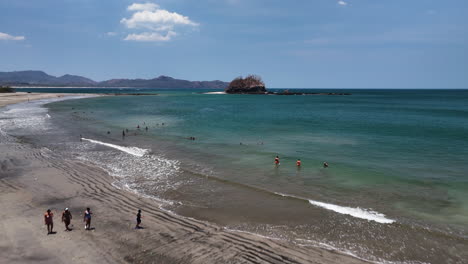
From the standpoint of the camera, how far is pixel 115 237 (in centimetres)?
1427

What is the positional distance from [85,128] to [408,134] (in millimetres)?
51474

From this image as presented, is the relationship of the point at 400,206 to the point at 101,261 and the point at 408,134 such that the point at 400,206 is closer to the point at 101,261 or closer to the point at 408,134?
the point at 101,261

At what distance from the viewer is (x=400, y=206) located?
1878cm

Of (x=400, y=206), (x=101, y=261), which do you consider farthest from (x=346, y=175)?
(x=101, y=261)

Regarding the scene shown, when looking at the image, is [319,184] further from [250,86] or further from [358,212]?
[250,86]

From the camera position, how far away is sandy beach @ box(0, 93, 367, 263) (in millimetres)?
12602

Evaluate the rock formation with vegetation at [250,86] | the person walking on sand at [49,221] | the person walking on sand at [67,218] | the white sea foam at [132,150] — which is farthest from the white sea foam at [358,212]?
the rock formation with vegetation at [250,86]

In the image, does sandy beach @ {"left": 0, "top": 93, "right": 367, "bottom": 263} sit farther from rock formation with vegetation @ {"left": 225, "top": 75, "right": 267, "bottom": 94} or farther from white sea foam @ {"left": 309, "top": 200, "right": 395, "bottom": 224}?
rock formation with vegetation @ {"left": 225, "top": 75, "right": 267, "bottom": 94}

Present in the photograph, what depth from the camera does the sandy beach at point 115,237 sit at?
12.6 meters

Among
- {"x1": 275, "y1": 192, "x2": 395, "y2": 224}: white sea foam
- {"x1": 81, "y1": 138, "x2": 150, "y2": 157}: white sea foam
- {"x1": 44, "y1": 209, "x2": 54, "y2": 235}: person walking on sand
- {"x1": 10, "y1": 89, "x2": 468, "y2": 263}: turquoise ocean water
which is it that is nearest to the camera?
{"x1": 44, "y1": 209, "x2": 54, "y2": 235}: person walking on sand

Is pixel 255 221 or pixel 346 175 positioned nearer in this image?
pixel 255 221

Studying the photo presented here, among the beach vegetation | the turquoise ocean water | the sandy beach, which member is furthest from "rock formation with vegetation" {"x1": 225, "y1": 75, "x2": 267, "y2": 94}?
the sandy beach

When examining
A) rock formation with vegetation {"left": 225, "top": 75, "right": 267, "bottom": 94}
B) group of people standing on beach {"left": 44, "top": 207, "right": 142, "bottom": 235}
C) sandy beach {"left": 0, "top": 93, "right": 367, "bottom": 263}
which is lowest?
sandy beach {"left": 0, "top": 93, "right": 367, "bottom": 263}

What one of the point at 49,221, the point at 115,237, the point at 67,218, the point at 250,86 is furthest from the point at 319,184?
the point at 250,86
